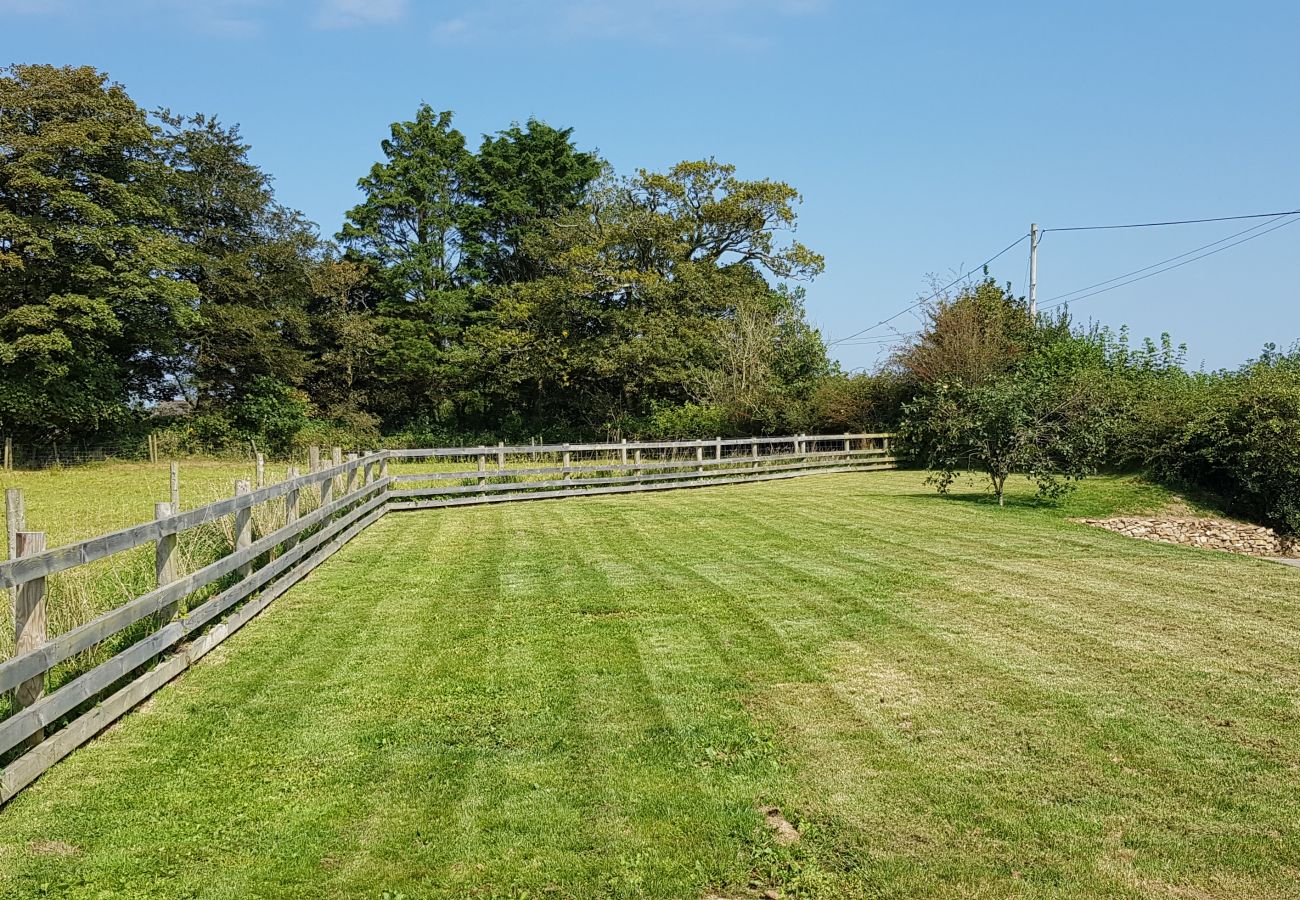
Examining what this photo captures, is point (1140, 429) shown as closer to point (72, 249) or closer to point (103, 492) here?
point (103, 492)

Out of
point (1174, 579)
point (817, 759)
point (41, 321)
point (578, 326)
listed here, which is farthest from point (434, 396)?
point (817, 759)

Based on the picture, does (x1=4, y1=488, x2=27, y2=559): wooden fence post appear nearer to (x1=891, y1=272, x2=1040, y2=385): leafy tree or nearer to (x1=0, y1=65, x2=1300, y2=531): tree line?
(x1=0, y1=65, x2=1300, y2=531): tree line

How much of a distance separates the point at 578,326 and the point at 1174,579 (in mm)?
32004

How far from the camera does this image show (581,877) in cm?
325

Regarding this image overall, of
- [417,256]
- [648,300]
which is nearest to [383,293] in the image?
[417,256]

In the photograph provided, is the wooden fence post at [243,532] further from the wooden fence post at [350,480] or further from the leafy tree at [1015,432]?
the leafy tree at [1015,432]

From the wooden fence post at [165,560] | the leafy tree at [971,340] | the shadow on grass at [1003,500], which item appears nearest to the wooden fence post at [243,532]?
the wooden fence post at [165,560]

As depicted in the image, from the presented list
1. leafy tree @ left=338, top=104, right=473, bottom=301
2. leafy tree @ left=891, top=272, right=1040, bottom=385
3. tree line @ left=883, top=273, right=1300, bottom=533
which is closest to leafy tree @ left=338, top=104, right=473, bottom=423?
leafy tree @ left=338, top=104, right=473, bottom=301

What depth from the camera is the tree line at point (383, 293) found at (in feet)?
93.8

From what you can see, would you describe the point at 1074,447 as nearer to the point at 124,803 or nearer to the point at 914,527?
the point at 914,527

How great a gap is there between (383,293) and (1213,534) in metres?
38.1

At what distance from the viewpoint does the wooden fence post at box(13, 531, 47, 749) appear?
421 cm

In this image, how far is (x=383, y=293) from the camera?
44.6 m

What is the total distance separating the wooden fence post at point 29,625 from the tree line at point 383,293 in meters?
26.9
